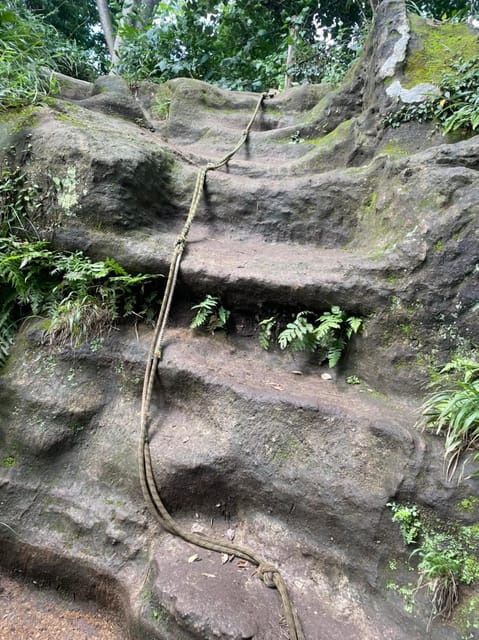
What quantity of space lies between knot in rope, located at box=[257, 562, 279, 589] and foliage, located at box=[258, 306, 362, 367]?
1.78 meters

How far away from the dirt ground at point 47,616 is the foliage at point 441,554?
7.39ft

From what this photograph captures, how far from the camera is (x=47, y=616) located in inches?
109

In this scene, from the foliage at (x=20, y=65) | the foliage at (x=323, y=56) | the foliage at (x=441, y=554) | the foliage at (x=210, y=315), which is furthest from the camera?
the foliage at (x=323, y=56)

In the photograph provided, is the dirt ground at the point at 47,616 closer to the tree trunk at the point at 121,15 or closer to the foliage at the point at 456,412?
the foliage at the point at 456,412

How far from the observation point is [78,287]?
372cm

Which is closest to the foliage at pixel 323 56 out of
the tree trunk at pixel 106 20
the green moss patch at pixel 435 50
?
the green moss patch at pixel 435 50

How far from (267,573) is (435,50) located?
6.64 metres

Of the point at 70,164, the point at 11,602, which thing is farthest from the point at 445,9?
the point at 11,602

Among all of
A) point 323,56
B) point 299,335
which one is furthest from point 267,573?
point 323,56

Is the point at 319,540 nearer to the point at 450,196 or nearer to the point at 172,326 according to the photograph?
the point at 172,326

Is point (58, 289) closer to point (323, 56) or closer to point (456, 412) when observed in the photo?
point (456, 412)

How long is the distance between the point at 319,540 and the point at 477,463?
51.5 inches

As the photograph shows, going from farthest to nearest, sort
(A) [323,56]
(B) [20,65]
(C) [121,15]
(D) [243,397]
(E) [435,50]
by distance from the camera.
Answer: (C) [121,15] → (A) [323,56] → (E) [435,50] → (B) [20,65] → (D) [243,397]

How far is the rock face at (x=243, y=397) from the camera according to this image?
2.59m
